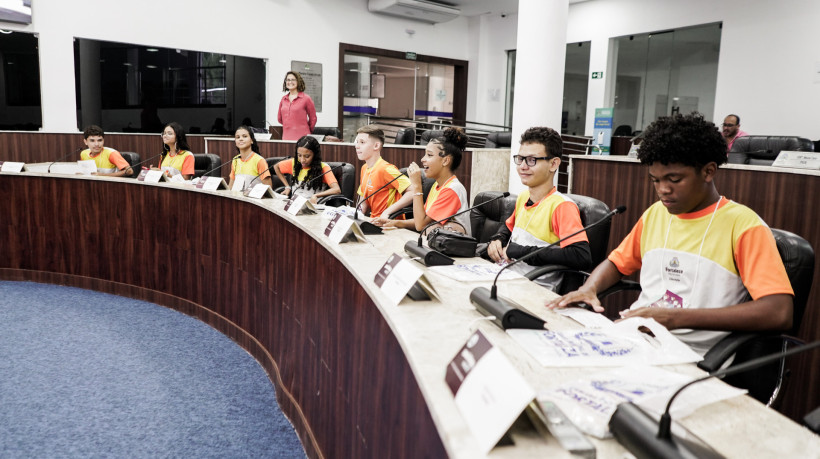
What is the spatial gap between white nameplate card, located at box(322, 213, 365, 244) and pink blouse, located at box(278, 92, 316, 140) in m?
4.47

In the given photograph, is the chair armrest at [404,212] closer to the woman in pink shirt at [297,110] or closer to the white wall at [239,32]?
the woman in pink shirt at [297,110]

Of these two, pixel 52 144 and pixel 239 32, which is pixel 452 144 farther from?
pixel 239 32

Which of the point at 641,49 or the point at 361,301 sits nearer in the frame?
the point at 361,301

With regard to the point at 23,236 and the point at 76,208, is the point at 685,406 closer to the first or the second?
the point at 76,208

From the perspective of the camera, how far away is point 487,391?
75 centimetres

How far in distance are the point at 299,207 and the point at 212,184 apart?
1.03m

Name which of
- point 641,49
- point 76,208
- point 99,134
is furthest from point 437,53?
point 76,208

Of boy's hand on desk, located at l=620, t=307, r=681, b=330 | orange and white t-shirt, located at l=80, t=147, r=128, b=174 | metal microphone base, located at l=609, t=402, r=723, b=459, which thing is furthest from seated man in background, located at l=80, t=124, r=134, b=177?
metal microphone base, located at l=609, t=402, r=723, b=459

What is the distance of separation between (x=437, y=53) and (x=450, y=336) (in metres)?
9.67

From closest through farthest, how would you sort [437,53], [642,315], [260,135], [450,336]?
[450,336], [642,315], [260,135], [437,53]

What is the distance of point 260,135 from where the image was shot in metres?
6.71

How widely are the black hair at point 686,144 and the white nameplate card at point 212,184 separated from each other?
248 centimetres

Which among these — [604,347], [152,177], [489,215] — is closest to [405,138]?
[152,177]

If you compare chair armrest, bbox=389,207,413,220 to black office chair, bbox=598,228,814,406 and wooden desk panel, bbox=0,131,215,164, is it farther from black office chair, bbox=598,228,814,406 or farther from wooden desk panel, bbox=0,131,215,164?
wooden desk panel, bbox=0,131,215,164
